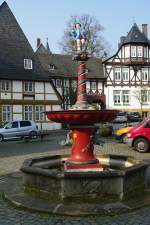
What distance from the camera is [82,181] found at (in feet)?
27.4

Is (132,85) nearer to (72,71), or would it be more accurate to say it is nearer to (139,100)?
(139,100)

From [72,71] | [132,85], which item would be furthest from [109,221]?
[132,85]

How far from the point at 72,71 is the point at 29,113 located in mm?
15187

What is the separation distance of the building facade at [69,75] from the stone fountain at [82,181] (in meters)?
38.6

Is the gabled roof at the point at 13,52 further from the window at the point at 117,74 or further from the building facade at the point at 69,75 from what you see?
the window at the point at 117,74

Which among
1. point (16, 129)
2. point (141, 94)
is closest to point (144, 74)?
point (141, 94)

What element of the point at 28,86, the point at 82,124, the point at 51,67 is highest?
the point at 51,67

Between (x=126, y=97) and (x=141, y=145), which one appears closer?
(x=141, y=145)

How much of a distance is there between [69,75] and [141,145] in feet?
112

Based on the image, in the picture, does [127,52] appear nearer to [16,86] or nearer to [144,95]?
[144,95]

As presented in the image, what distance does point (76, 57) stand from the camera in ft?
32.6

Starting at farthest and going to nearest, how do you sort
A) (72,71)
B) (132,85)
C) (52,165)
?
(132,85) < (72,71) < (52,165)

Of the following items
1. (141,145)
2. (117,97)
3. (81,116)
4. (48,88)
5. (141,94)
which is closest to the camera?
(81,116)

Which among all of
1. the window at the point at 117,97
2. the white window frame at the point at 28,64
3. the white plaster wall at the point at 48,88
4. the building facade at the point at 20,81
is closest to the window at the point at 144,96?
the window at the point at 117,97
